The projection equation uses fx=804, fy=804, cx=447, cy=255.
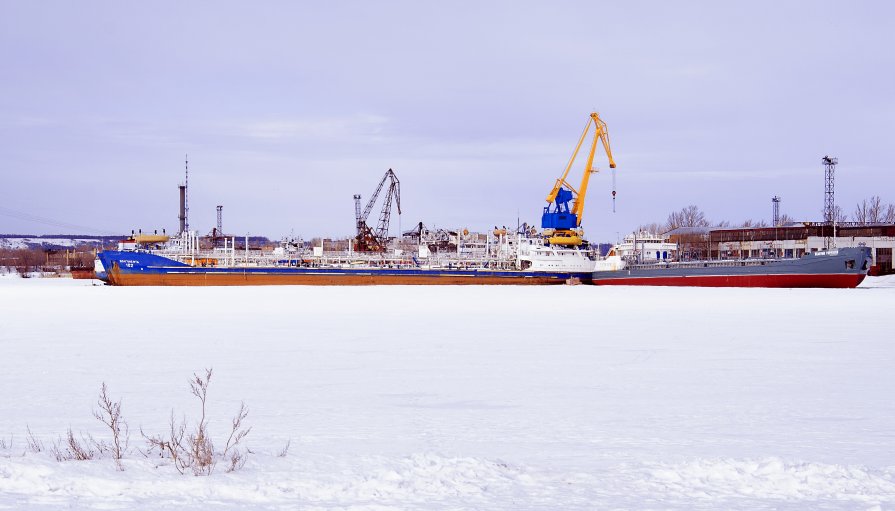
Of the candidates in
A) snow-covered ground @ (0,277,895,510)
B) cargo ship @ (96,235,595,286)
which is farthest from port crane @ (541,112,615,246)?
snow-covered ground @ (0,277,895,510)

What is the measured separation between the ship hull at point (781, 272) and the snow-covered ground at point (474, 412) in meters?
37.6

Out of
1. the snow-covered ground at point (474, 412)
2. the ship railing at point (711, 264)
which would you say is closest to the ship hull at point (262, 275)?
the ship railing at point (711, 264)

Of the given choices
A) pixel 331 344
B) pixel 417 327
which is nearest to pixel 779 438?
pixel 331 344

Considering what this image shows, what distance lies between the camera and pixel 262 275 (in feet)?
225

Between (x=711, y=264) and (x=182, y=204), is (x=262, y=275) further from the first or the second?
(x=182, y=204)

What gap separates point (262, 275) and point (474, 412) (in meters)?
59.2

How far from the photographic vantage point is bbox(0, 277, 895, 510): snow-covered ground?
7566 mm

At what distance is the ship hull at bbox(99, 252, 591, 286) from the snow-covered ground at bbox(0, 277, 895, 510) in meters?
42.8

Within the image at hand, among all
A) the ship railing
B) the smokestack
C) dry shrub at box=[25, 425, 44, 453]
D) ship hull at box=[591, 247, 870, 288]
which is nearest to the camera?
dry shrub at box=[25, 425, 44, 453]

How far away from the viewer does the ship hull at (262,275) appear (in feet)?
222

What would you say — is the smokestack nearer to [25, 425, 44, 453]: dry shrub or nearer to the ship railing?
the ship railing

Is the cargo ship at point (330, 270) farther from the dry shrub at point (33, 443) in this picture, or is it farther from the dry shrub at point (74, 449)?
the dry shrub at point (74, 449)

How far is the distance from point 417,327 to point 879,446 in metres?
16.6

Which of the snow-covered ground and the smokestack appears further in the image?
the smokestack
